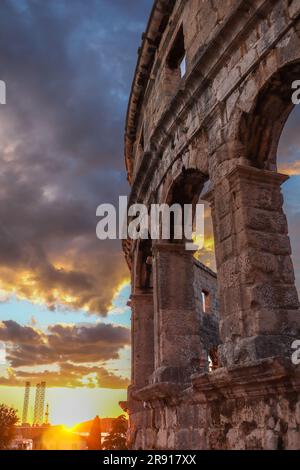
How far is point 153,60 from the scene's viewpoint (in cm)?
930

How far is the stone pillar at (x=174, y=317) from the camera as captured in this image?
21.2 feet

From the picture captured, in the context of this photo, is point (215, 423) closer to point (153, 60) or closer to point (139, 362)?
point (139, 362)

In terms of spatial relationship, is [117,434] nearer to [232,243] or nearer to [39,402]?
[232,243]

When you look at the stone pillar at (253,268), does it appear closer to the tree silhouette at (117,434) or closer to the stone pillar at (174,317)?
the stone pillar at (174,317)

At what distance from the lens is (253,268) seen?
445cm

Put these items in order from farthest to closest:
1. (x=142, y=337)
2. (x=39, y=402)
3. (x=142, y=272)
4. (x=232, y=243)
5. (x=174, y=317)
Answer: (x=39, y=402) → (x=142, y=272) → (x=142, y=337) → (x=174, y=317) → (x=232, y=243)

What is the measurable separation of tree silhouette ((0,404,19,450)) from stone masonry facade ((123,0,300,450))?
81.4 feet

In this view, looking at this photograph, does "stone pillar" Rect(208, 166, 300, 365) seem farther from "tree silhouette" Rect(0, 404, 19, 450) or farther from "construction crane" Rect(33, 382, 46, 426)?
"construction crane" Rect(33, 382, 46, 426)

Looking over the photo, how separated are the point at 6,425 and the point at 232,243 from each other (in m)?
29.9

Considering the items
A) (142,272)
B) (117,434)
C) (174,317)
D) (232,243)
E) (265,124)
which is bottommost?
(117,434)

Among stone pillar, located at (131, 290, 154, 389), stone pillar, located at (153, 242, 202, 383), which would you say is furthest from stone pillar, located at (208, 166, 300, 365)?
stone pillar, located at (131, 290, 154, 389)

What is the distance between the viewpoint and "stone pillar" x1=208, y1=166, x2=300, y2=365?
Answer: 13.7ft

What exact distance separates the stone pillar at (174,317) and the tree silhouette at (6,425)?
84.2 ft

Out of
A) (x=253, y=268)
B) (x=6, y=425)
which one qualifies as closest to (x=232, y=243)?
(x=253, y=268)
